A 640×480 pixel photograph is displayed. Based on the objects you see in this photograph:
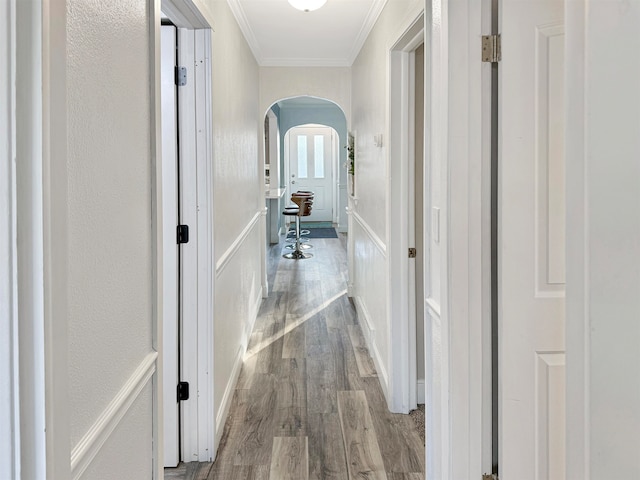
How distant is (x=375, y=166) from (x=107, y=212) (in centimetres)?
280

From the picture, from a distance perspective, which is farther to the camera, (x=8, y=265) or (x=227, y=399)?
(x=227, y=399)

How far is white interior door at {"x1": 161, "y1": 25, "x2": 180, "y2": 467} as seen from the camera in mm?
2500

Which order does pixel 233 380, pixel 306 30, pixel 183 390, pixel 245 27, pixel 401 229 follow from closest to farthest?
1. pixel 183 390
2. pixel 401 229
3. pixel 233 380
4. pixel 245 27
5. pixel 306 30

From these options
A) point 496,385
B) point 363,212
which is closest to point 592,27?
point 496,385

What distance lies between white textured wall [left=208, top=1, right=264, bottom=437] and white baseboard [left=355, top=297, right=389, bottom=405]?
36.9 inches

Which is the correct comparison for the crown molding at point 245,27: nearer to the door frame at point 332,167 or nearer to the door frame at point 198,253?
the door frame at point 198,253

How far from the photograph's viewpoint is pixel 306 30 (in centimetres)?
450

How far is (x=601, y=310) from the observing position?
2.37 ft

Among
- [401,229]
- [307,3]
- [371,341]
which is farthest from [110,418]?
[371,341]

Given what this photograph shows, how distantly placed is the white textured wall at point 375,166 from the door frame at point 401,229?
9cm

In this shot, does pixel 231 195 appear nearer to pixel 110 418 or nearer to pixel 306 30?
pixel 306 30

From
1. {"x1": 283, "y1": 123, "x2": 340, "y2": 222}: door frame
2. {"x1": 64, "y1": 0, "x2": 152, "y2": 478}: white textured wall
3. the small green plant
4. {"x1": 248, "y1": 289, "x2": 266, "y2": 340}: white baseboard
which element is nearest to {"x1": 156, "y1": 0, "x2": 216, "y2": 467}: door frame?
{"x1": 64, "y1": 0, "x2": 152, "y2": 478}: white textured wall

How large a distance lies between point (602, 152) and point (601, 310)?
20 cm

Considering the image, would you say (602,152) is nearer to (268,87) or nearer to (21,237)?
(21,237)
